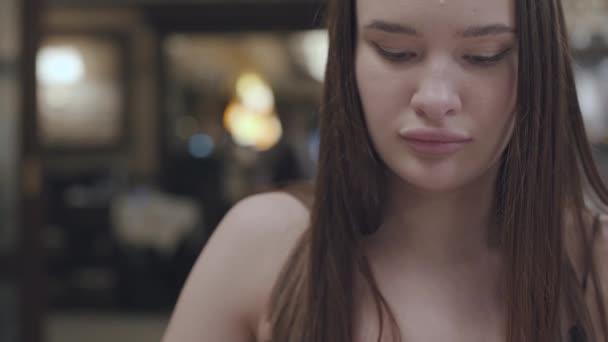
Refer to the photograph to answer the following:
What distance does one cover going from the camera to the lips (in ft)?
2.80

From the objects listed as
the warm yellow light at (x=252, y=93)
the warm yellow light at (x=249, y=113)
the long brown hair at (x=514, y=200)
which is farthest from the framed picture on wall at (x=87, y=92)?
the long brown hair at (x=514, y=200)

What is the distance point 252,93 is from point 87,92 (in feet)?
7.37

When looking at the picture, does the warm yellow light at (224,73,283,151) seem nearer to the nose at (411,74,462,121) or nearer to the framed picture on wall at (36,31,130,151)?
the framed picture on wall at (36,31,130,151)

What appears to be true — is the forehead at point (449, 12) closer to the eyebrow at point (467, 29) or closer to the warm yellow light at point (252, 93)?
the eyebrow at point (467, 29)

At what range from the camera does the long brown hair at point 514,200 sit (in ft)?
2.93

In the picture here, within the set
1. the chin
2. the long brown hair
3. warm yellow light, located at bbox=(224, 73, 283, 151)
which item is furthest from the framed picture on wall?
the chin

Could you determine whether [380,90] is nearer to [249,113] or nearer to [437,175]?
[437,175]

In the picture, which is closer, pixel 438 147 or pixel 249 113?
pixel 438 147

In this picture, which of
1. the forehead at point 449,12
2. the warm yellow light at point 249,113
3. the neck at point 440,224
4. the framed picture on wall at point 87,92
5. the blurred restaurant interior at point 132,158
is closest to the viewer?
the forehead at point 449,12

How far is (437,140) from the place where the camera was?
86 cm

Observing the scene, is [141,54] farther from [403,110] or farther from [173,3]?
[403,110]

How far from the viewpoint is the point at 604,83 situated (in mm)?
5137

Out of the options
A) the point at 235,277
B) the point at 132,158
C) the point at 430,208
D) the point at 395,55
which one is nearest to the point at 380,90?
the point at 395,55

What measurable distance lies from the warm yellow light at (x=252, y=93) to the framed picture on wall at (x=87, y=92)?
80.2 inches
